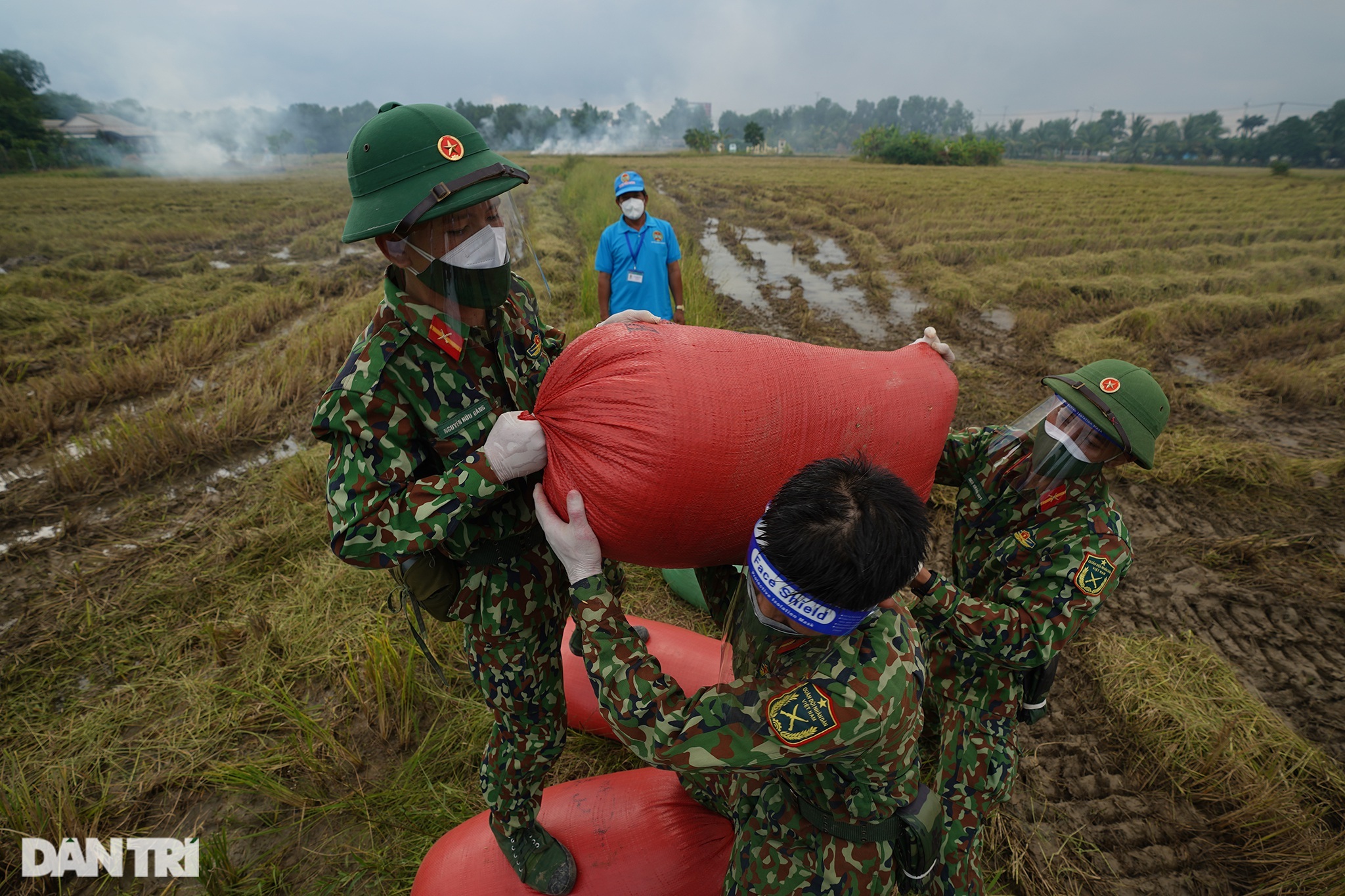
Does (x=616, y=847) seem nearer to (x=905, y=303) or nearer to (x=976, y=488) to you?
(x=976, y=488)

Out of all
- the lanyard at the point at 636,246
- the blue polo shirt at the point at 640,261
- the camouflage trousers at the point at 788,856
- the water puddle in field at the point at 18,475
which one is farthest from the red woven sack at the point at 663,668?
the water puddle in field at the point at 18,475

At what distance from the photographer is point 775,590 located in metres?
1.14

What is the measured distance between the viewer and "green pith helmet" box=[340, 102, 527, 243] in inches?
55.3

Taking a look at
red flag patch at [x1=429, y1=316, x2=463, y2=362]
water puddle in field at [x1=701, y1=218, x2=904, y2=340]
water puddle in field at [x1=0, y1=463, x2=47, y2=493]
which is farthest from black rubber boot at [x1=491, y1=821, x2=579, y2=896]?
water puddle in field at [x1=701, y1=218, x2=904, y2=340]

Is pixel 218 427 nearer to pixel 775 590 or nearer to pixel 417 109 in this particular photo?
pixel 417 109

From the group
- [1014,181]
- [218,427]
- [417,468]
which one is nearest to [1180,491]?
[417,468]

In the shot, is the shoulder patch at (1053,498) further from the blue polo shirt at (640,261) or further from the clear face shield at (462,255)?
the blue polo shirt at (640,261)

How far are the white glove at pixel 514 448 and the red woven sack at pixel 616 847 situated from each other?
1306mm

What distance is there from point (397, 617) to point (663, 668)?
1607mm

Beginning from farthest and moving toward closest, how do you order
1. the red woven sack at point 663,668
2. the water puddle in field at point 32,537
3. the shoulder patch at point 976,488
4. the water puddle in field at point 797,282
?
the water puddle in field at point 797,282, the water puddle in field at point 32,537, the red woven sack at point 663,668, the shoulder patch at point 976,488

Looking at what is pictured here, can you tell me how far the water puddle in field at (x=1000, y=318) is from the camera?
8539 millimetres

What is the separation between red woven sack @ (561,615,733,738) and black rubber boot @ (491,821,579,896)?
66 cm

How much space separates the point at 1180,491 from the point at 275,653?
6.30 meters

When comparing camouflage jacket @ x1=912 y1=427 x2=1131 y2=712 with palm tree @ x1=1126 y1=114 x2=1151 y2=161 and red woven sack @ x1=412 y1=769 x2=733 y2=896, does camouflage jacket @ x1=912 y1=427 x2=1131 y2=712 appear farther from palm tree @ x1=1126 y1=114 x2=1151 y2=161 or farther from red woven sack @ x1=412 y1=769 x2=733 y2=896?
palm tree @ x1=1126 y1=114 x2=1151 y2=161
